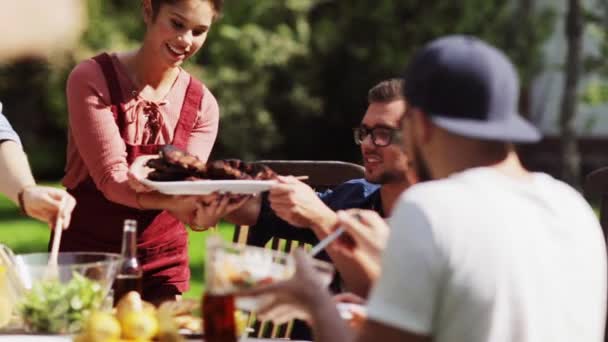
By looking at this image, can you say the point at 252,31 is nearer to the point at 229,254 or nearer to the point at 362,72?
the point at 362,72

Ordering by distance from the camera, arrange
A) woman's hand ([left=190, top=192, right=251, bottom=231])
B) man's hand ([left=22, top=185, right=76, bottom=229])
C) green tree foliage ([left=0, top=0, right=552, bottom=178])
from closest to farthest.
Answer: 1. man's hand ([left=22, top=185, right=76, bottom=229])
2. woman's hand ([left=190, top=192, right=251, bottom=231])
3. green tree foliage ([left=0, top=0, right=552, bottom=178])

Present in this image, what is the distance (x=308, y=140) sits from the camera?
2058 cm

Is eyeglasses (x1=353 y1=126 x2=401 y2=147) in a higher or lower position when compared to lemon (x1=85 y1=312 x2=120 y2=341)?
higher

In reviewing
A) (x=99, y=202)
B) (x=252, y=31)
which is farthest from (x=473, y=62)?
(x=252, y=31)

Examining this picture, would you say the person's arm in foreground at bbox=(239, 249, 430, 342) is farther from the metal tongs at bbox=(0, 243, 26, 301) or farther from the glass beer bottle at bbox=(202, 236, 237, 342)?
the metal tongs at bbox=(0, 243, 26, 301)

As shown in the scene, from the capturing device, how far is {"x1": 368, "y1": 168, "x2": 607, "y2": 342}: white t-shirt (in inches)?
87.4

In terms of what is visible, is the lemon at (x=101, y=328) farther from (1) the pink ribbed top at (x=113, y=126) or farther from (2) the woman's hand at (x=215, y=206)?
(1) the pink ribbed top at (x=113, y=126)

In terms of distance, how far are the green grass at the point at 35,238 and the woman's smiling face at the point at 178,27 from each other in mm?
5705

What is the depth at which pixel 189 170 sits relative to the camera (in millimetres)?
3639

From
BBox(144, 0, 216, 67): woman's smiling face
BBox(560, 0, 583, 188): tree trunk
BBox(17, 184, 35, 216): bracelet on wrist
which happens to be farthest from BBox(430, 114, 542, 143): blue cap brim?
BBox(560, 0, 583, 188): tree trunk

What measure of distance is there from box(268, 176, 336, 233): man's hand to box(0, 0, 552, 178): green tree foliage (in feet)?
51.6

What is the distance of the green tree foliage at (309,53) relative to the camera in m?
Result: 19.5

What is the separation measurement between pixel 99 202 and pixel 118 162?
1.01 ft

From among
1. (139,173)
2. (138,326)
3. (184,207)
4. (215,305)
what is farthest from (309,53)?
(215,305)
